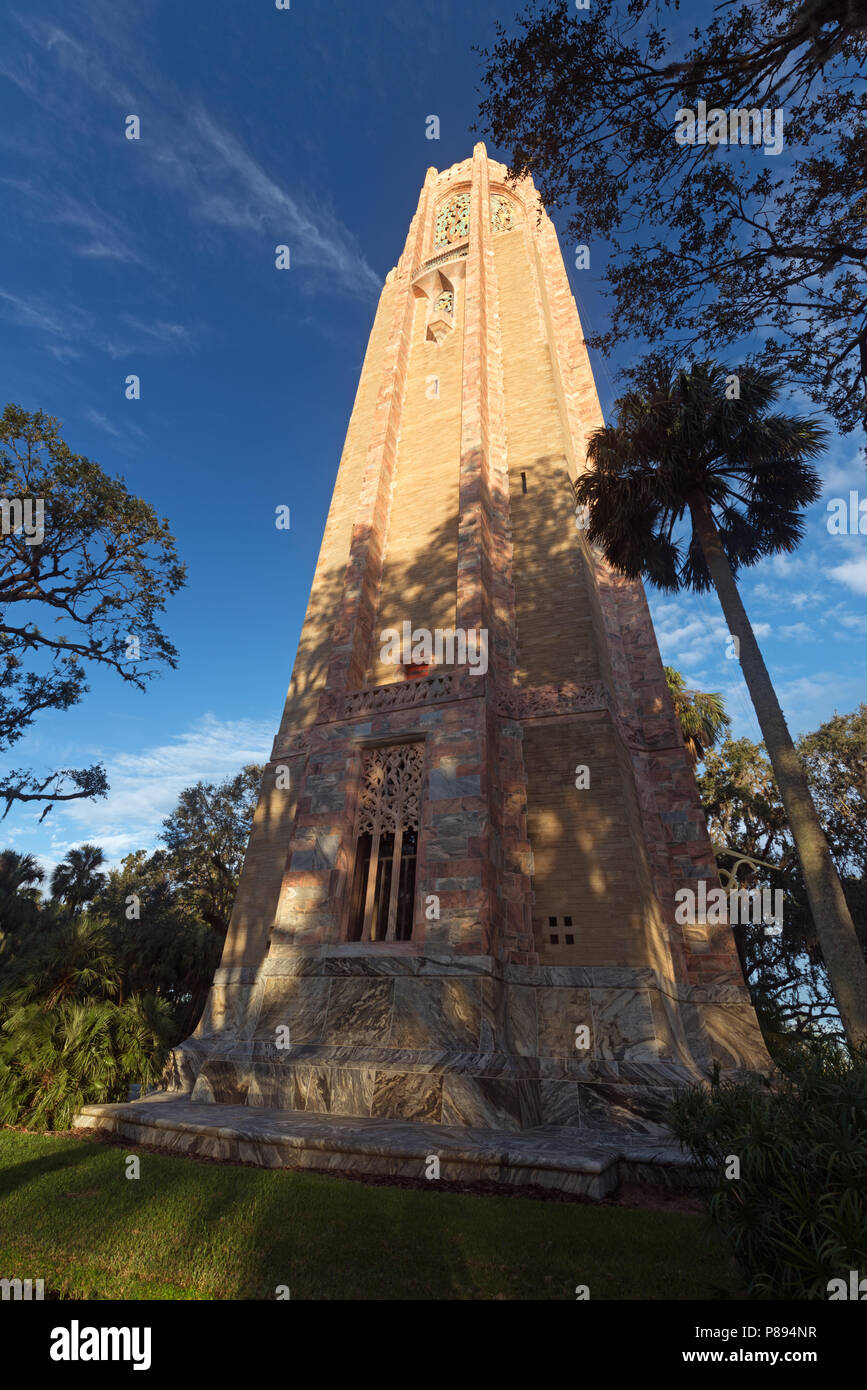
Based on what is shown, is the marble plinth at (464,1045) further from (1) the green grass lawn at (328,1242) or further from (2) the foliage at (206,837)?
(2) the foliage at (206,837)

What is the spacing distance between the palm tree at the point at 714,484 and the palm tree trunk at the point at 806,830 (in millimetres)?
21

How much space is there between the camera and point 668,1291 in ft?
13.1

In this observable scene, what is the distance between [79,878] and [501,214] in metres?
34.1

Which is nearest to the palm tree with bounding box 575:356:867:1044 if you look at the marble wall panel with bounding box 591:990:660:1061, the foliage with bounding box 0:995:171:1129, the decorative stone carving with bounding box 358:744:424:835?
the marble wall panel with bounding box 591:990:660:1061

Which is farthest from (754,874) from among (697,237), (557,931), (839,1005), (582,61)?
(582,61)

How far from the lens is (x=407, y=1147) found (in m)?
6.86

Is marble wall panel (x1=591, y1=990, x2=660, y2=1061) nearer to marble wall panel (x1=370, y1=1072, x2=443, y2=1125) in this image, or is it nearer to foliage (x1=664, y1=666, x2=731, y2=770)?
marble wall panel (x1=370, y1=1072, x2=443, y2=1125)

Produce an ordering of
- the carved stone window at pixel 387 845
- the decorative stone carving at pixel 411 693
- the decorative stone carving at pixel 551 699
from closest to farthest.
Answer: the carved stone window at pixel 387 845 < the decorative stone carving at pixel 411 693 < the decorative stone carving at pixel 551 699

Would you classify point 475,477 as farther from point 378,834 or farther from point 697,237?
point 378,834

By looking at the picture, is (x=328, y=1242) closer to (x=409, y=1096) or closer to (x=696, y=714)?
(x=409, y=1096)

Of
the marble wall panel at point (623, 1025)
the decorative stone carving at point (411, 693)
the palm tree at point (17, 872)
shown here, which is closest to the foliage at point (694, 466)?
the decorative stone carving at point (411, 693)

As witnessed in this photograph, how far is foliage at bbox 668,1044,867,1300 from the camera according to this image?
2807 mm

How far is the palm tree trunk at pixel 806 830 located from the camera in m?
8.12

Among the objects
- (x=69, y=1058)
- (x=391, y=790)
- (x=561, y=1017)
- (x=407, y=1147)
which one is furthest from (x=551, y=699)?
(x=69, y=1058)
